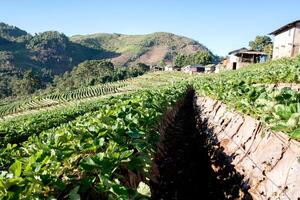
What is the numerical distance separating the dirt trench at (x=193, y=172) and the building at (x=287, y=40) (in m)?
42.6

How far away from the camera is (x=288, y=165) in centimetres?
681

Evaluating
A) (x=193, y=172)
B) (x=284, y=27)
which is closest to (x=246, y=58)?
(x=284, y=27)

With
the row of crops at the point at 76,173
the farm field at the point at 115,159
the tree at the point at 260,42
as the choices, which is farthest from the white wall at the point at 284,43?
the tree at the point at 260,42

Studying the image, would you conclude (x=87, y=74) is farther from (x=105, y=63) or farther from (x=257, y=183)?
(x=257, y=183)

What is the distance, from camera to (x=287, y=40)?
185 feet

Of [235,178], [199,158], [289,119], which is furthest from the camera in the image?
[199,158]

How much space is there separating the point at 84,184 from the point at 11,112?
78.1 meters

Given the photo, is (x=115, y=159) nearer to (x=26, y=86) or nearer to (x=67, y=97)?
(x=67, y=97)

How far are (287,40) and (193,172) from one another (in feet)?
162

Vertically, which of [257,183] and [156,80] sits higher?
[257,183]

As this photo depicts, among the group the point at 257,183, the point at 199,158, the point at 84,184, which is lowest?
the point at 199,158

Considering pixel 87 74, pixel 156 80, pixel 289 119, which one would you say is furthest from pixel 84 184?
pixel 87 74

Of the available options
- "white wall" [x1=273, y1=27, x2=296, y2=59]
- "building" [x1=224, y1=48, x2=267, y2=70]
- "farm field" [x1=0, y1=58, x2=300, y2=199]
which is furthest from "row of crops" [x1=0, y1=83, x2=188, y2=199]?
"building" [x1=224, y1=48, x2=267, y2=70]

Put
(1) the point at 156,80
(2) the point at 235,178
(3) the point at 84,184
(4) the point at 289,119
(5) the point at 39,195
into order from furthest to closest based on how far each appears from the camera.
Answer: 1. (1) the point at 156,80
2. (2) the point at 235,178
3. (4) the point at 289,119
4. (3) the point at 84,184
5. (5) the point at 39,195
